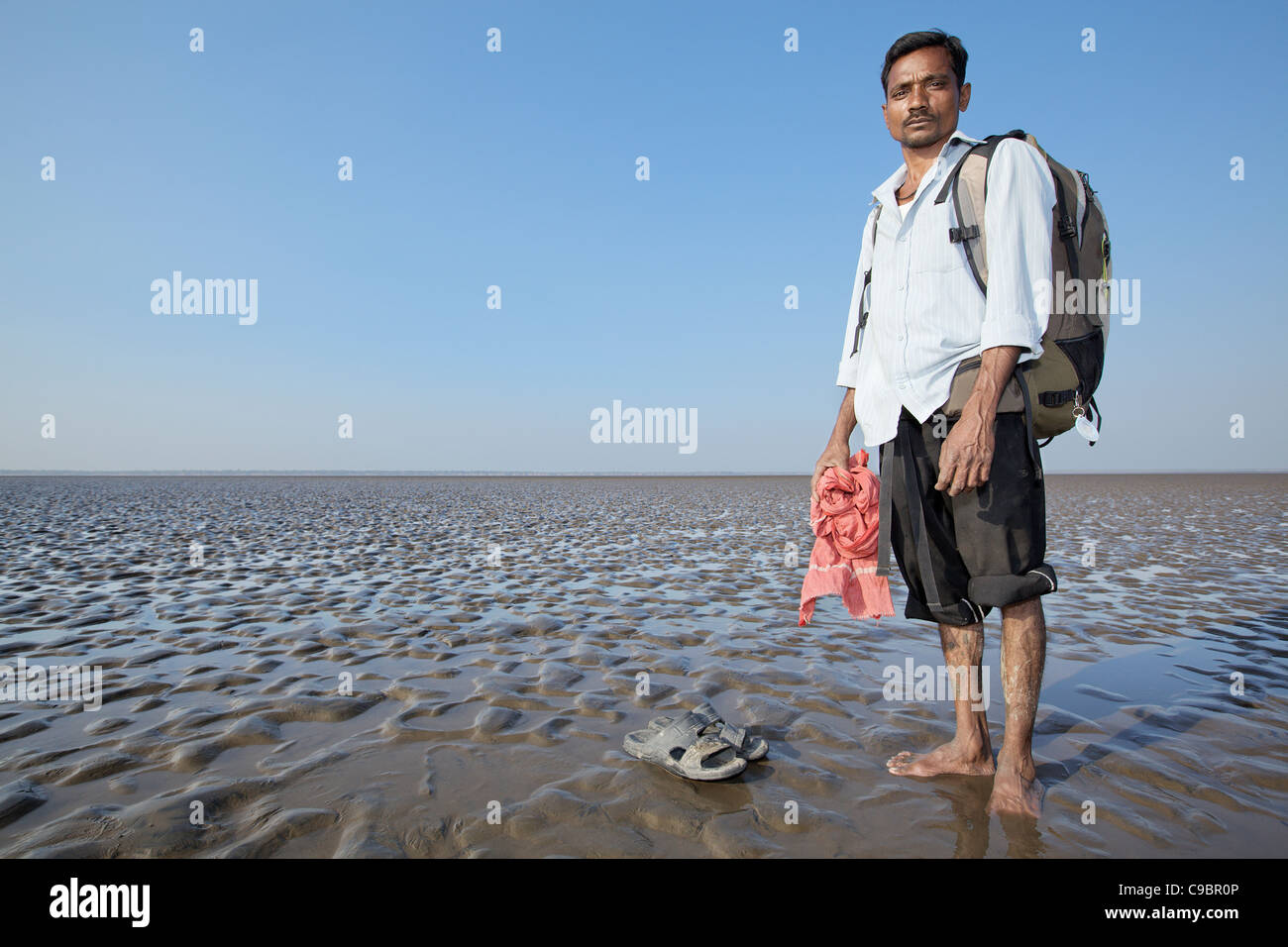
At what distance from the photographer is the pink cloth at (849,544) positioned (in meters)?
3.26

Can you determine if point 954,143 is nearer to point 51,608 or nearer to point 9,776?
point 9,776

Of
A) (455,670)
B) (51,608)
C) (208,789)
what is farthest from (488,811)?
(51,608)

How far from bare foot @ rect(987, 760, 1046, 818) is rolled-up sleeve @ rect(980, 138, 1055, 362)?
6.13ft

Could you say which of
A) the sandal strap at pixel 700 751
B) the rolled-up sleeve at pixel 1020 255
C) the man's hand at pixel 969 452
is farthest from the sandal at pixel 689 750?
the rolled-up sleeve at pixel 1020 255

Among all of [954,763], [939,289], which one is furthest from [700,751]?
[939,289]

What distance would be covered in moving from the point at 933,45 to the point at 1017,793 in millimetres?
3427

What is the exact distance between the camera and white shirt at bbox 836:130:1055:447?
102 inches

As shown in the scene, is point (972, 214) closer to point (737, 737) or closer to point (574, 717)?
point (737, 737)

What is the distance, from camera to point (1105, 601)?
7.58 metres

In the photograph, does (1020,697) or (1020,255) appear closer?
(1020,255)

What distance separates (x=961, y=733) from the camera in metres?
3.31

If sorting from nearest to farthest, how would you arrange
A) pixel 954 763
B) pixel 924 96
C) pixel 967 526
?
pixel 967 526 → pixel 924 96 → pixel 954 763

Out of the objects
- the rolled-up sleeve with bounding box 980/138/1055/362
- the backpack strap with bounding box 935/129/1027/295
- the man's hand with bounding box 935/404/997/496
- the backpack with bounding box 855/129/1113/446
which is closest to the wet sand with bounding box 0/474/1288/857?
the man's hand with bounding box 935/404/997/496
